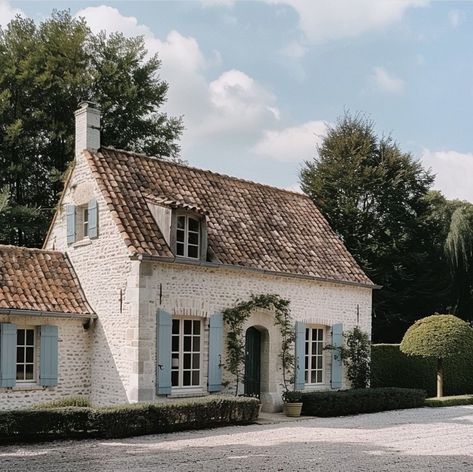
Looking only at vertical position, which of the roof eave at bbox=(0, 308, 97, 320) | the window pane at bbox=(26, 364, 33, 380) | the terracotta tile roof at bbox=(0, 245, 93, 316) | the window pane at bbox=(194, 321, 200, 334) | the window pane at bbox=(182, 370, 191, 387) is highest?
the terracotta tile roof at bbox=(0, 245, 93, 316)

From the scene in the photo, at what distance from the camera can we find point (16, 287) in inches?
587

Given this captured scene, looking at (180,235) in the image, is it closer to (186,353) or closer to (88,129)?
(186,353)

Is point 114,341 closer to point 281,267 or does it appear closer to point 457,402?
point 281,267

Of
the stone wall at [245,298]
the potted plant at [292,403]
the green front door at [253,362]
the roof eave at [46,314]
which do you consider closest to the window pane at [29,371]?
the roof eave at [46,314]

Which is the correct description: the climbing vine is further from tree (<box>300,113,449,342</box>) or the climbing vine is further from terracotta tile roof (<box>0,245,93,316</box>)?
tree (<box>300,113,449,342</box>)

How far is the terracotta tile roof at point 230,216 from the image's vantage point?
15.5 metres

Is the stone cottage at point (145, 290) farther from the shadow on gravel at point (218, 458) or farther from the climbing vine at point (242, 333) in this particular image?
the shadow on gravel at point (218, 458)

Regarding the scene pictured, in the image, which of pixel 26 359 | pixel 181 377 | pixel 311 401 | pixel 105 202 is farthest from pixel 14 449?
pixel 311 401

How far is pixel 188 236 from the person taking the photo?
15.8m

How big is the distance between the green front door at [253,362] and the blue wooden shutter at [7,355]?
18.7 ft

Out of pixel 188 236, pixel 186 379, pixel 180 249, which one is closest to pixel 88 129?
pixel 188 236

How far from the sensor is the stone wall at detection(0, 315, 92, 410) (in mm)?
14336

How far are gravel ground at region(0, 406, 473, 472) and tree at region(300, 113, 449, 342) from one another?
15.7 meters

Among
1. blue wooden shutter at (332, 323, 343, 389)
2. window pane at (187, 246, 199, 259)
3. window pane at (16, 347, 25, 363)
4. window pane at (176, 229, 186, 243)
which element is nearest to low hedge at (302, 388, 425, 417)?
blue wooden shutter at (332, 323, 343, 389)
